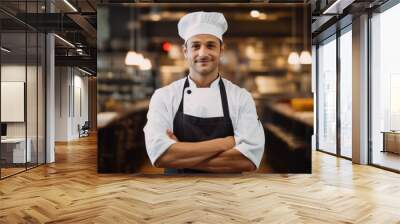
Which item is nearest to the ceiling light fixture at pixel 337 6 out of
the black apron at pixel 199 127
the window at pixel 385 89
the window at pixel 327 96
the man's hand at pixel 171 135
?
the window at pixel 385 89

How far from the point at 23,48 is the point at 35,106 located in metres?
1.20

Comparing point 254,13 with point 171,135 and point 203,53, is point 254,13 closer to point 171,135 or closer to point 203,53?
point 203,53

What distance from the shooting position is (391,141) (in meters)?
7.15

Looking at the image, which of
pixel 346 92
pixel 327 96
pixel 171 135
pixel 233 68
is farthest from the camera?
pixel 327 96

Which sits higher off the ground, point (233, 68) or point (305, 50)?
point (305, 50)

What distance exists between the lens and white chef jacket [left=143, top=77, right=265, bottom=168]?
589 centimetres

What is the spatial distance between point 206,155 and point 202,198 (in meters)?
1.10

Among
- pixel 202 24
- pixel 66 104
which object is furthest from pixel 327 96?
pixel 66 104

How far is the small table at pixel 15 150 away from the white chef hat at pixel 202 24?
11.7ft

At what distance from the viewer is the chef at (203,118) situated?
5.82 metres

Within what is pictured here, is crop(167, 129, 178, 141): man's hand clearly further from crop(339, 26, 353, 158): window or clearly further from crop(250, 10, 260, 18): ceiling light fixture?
crop(339, 26, 353, 158): window

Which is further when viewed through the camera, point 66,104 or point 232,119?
point 66,104

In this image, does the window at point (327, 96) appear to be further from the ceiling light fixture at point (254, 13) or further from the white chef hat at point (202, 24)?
the white chef hat at point (202, 24)

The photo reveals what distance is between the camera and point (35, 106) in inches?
301
